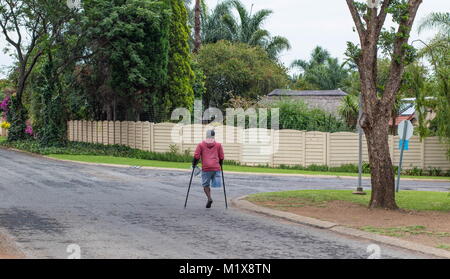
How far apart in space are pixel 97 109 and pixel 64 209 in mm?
32994

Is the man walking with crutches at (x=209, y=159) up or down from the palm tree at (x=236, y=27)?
down

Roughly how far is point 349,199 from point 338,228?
4.46m

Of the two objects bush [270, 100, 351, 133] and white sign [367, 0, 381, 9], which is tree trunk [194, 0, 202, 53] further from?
white sign [367, 0, 381, 9]

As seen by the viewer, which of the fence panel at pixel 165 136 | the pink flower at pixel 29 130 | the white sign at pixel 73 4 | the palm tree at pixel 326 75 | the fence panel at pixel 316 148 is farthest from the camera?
the palm tree at pixel 326 75

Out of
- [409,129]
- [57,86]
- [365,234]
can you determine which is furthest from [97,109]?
[365,234]

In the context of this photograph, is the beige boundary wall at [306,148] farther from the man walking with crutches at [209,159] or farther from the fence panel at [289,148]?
the man walking with crutches at [209,159]

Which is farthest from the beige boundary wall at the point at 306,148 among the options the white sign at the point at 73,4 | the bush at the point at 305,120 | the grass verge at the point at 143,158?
the white sign at the point at 73,4

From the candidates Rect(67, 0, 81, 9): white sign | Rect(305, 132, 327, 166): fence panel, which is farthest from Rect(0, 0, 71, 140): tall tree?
Rect(305, 132, 327, 166): fence panel

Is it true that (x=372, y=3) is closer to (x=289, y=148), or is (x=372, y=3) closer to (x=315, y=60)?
(x=289, y=148)

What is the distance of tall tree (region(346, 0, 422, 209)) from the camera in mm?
13445

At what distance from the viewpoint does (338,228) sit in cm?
1116

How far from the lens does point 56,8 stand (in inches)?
1446

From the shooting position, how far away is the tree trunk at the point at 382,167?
1342 cm

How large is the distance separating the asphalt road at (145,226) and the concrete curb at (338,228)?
0.23m
